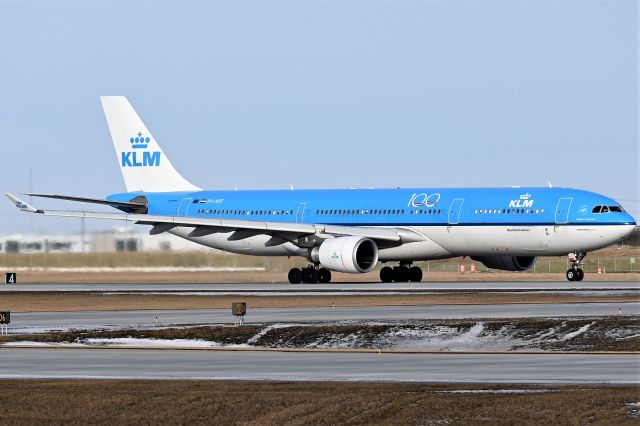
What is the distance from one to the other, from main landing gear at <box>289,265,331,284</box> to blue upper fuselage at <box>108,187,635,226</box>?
3.49m

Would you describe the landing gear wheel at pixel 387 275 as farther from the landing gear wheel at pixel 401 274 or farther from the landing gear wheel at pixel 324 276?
the landing gear wheel at pixel 324 276

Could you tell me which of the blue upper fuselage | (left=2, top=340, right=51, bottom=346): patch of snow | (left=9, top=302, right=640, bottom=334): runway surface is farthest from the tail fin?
(left=2, top=340, right=51, bottom=346): patch of snow

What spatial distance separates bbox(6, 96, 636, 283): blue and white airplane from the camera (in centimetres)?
6762

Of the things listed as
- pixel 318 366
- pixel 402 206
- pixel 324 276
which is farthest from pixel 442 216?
pixel 318 366

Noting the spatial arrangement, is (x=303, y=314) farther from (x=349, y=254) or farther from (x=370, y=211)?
(x=370, y=211)

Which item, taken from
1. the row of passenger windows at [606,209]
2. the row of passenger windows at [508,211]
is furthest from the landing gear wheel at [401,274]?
the row of passenger windows at [606,209]

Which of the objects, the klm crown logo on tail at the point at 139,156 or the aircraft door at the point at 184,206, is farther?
the klm crown logo on tail at the point at 139,156

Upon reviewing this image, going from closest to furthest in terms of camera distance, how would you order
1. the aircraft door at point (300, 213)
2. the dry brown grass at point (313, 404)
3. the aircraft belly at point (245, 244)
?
the dry brown grass at point (313, 404) < the aircraft belly at point (245, 244) < the aircraft door at point (300, 213)

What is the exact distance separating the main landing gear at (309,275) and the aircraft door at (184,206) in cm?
1071

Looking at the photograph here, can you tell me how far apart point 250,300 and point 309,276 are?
18.5 meters

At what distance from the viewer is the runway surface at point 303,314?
41.5 metres

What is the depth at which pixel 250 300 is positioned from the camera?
5403 cm

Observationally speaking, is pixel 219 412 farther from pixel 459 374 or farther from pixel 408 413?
pixel 459 374

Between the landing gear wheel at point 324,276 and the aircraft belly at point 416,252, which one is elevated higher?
the aircraft belly at point 416,252
